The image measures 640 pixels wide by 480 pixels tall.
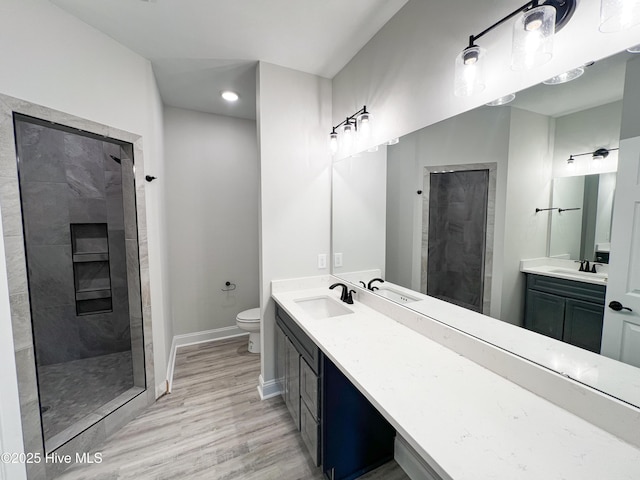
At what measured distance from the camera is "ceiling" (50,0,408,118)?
1.51 metres

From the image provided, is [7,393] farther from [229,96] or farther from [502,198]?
[229,96]

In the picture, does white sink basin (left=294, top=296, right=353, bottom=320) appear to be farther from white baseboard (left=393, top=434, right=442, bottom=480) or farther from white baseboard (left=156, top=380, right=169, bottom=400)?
white baseboard (left=156, top=380, right=169, bottom=400)

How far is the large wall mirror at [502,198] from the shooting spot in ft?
2.82

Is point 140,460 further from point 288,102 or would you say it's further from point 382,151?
point 288,102

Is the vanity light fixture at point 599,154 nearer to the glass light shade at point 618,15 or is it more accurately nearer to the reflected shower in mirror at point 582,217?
the reflected shower in mirror at point 582,217

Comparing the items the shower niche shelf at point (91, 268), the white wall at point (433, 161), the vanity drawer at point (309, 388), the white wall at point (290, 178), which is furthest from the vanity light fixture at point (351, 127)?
the shower niche shelf at point (91, 268)

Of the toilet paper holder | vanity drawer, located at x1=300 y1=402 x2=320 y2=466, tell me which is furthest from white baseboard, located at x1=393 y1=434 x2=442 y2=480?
the toilet paper holder

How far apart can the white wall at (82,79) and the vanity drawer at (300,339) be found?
108cm

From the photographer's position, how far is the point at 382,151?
182cm

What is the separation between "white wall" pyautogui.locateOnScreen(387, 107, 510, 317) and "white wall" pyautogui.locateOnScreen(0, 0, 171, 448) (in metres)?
1.90

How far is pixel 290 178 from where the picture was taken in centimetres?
217

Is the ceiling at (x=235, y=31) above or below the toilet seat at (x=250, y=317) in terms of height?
above

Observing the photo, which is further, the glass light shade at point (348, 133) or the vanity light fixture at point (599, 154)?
the glass light shade at point (348, 133)

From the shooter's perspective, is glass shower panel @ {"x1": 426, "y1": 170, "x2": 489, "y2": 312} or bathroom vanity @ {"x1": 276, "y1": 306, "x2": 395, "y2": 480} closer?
glass shower panel @ {"x1": 426, "y1": 170, "x2": 489, "y2": 312}
